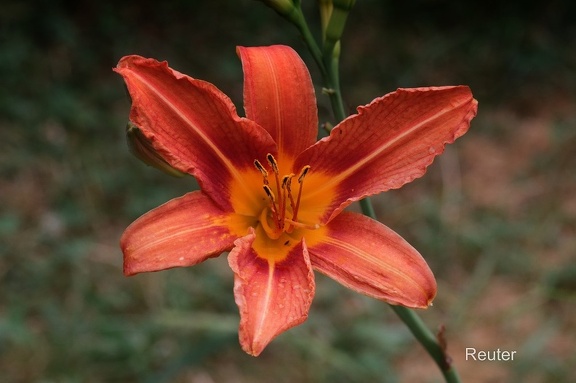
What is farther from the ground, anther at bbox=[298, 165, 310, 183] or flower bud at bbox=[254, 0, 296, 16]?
flower bud at bbox=[254, 0, 296, 16]

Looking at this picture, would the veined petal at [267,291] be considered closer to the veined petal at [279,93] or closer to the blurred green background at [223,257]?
the veined petal at [279,93]

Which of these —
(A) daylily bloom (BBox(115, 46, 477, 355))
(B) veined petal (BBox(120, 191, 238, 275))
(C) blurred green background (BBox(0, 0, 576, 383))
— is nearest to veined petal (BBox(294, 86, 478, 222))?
(A) daylily bloom (BBox(115, 46, 477, 355))

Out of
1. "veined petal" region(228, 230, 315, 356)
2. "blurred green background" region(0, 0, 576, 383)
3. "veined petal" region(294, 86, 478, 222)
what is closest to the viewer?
"veined petal" region(228, 230, 315, 356)

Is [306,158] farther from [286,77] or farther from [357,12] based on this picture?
[357,12]

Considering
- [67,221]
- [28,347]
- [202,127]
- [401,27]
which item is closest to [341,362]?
[28,347]

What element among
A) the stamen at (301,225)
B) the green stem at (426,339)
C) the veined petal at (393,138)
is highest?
the veined petal at (393,138)

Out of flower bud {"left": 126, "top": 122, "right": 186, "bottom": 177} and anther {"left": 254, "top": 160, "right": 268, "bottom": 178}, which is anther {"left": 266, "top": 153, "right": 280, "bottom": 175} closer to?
anther {"left": 254, "top": 160, "right": 268, "bottom": 178}

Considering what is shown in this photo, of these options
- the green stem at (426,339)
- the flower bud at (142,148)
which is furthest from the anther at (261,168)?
the green stem at (426,339)
